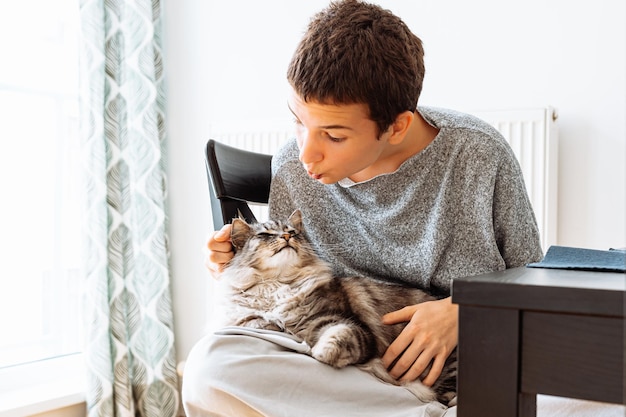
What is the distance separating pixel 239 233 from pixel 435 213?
40 cm

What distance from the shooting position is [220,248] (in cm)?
130

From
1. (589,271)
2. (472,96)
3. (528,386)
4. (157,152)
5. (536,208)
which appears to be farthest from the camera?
(157,152)

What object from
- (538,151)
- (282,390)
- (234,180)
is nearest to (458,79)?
(538,151)

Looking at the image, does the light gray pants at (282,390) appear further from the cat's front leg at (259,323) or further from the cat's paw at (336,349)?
the cat's front leg at (259,323)

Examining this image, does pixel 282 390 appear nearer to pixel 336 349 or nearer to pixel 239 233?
pixel 336 349

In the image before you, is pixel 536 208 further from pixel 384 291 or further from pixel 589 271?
pixel 589 271

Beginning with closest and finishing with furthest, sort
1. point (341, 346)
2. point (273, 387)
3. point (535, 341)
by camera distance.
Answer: point (535, 341) → point (273, 387) → point (341, 346)

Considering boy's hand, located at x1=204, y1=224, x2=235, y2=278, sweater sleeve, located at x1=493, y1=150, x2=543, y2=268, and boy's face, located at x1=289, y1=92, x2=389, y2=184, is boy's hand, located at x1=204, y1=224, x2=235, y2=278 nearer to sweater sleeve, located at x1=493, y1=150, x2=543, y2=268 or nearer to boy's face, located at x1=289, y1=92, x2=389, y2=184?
boy's face, located at x1=289, y1=92, x2=389, y2=184

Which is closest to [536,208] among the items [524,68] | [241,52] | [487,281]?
[524,68]

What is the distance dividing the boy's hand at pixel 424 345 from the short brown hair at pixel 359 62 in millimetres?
341

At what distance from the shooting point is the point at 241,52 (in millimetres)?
2584

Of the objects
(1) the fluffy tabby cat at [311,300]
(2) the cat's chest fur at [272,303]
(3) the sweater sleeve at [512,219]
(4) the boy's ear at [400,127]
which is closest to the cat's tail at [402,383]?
(1) the fluffy tabby cat at [311,300]

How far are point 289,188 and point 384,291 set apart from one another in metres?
0.32

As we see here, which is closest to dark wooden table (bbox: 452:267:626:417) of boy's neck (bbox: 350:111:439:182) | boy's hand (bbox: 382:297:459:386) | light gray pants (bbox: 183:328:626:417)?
light gray pants (bbox: 183:328:626:417)
